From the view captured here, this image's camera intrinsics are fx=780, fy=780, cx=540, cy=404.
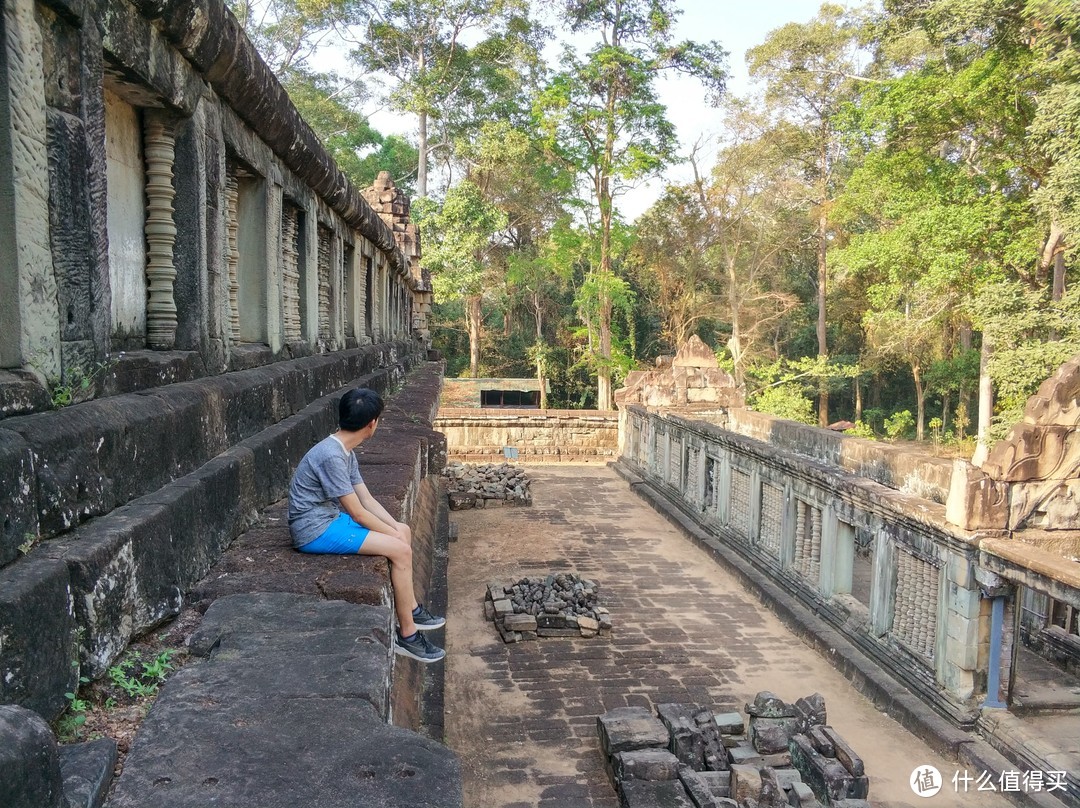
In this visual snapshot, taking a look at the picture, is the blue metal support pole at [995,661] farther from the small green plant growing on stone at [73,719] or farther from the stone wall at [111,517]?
the small green plant growing on stone at [73,719]

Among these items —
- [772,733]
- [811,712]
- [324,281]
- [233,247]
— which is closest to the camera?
[233,247]

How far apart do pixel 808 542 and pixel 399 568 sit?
5.73m

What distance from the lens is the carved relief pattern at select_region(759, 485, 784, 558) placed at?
27.5ft

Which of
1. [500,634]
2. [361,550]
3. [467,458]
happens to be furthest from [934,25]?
[361,550]

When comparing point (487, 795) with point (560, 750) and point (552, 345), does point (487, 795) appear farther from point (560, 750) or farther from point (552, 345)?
point (552, 345)

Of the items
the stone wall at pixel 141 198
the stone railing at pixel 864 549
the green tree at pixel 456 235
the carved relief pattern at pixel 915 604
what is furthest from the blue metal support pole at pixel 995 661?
the green tree at pixel 456 235

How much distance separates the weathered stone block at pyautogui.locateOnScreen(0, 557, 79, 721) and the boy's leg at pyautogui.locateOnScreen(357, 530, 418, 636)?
4.48 ft

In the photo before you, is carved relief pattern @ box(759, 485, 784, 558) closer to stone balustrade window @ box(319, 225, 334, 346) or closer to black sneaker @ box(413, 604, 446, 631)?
stone balustrade window @ box(319, 225, 334, 346)

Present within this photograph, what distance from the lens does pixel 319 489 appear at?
3002 mm

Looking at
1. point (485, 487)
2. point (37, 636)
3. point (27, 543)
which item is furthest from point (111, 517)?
point (485, 487)

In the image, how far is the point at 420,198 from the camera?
25.6 metres

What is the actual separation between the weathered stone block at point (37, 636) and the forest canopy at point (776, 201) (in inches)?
578

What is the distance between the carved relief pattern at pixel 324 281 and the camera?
6660mm

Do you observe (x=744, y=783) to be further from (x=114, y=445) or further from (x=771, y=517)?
(x=771, y=517)
